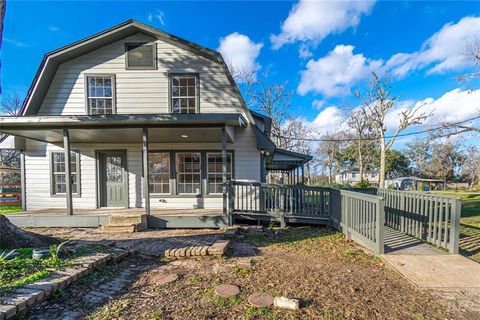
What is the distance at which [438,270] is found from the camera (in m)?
3.59

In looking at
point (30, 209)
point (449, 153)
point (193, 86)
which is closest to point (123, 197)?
point (30, 209)

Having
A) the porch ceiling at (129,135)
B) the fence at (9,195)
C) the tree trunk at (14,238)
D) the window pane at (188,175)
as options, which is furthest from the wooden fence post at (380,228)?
the fence at (9,195)

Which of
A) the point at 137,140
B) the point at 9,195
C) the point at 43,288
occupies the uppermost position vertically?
the point at 137,140

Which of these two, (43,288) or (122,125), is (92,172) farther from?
(43,288)

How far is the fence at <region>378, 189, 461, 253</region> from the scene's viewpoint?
4286 mm

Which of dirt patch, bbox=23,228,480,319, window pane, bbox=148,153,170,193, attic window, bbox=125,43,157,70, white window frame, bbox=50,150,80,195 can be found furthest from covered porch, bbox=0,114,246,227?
dirt patch, bbox=23,228,480,319

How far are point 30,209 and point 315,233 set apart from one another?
9.85 meters

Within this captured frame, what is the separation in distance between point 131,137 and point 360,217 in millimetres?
6973

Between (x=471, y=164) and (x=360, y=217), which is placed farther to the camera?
(x=471, y=164)

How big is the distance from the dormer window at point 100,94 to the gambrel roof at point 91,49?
3.20ft

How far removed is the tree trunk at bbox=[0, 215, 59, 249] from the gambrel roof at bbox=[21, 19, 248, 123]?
5.27 m

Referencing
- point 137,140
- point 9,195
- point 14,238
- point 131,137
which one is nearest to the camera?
point 14,238

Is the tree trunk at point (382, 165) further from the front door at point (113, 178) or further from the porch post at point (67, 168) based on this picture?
the porch post at point (67, 168)

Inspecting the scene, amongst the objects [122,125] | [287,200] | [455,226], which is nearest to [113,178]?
[122,125]
